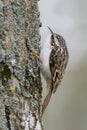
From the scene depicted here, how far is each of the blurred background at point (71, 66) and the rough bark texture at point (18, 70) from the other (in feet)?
5.91

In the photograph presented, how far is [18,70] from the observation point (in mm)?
3537

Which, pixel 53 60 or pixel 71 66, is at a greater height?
pixel 53 60

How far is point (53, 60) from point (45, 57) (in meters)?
0.11

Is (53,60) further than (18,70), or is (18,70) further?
(53,60)

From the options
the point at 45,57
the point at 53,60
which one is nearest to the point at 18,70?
the point at 45,57

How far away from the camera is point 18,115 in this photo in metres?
3.49

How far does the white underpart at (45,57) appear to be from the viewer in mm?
3996

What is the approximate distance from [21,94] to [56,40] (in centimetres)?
76

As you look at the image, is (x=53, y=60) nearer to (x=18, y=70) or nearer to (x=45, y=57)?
(x=45, y=57)

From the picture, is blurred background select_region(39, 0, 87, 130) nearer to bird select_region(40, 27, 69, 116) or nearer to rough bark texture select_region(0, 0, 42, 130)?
bird select_region(40, 27, 69, 116)

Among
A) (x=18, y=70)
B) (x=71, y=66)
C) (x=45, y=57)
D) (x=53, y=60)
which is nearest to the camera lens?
(x=18, y=70)

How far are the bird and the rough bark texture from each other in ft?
1.24

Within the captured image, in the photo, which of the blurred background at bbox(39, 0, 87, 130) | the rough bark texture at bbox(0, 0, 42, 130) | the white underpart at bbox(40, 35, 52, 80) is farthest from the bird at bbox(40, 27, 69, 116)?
the blurred background at bbox(39, 0, 87, 130)

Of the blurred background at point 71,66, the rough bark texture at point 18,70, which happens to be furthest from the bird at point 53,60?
the blurred background at point 71,66
